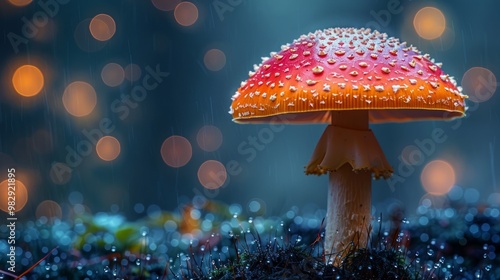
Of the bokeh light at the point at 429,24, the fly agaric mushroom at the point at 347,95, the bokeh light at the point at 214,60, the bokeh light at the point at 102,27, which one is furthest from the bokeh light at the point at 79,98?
the bokeh light at the point at 429,24

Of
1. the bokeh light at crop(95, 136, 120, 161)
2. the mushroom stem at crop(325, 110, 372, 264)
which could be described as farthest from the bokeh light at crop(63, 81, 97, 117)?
the mushroom stem at crop(325, 110, 372, 264)

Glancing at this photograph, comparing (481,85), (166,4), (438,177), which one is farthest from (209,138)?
(481,85)

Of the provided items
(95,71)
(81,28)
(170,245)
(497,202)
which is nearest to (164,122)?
(95,71)

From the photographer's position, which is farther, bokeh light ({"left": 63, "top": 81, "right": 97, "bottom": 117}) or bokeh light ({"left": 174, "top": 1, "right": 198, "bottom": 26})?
bokeh light ({"left": 174, "top": 1, "right": 198, "bottom": 26})

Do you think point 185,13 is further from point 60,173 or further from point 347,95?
point 347,95

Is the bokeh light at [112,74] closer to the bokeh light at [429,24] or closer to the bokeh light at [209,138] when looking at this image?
the bokeh light at [209,138]

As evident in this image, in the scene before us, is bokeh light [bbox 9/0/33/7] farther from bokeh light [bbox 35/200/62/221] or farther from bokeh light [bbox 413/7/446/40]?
bokeh light [bbox 413/7/446/40]
